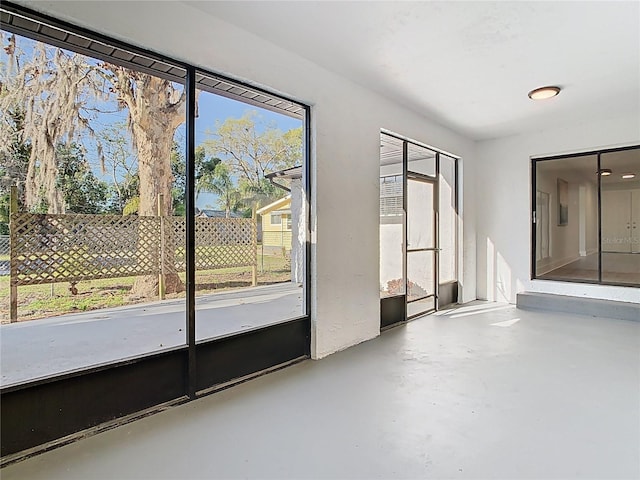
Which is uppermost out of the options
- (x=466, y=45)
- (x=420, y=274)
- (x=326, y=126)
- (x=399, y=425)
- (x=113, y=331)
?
(x=466, y=45)

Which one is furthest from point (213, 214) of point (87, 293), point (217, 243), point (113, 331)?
point (113, 331)

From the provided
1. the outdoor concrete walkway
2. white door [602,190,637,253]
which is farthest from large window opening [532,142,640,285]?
the outdoor concrete walkway

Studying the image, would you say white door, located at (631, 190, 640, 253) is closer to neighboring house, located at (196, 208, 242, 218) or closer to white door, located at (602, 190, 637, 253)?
white door, located at (602, 190, 637, 253)

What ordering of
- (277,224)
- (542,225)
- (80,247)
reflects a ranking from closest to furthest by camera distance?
1. (80,247)
2. (277,224)
3. (542,225)

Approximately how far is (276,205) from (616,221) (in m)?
5.65

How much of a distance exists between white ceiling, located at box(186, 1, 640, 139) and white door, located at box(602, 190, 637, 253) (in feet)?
5.73

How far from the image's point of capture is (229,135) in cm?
312

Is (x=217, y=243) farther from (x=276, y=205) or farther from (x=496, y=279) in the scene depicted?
(x=496, y=279)

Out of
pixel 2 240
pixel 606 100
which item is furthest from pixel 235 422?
pixel 606 100

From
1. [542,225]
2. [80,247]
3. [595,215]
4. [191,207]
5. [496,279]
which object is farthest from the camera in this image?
[542,225]

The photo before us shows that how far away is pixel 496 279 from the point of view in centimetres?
631

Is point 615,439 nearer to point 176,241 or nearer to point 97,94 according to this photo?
point 176,241

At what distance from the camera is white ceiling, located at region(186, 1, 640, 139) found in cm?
256

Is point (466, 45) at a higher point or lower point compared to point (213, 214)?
higher
